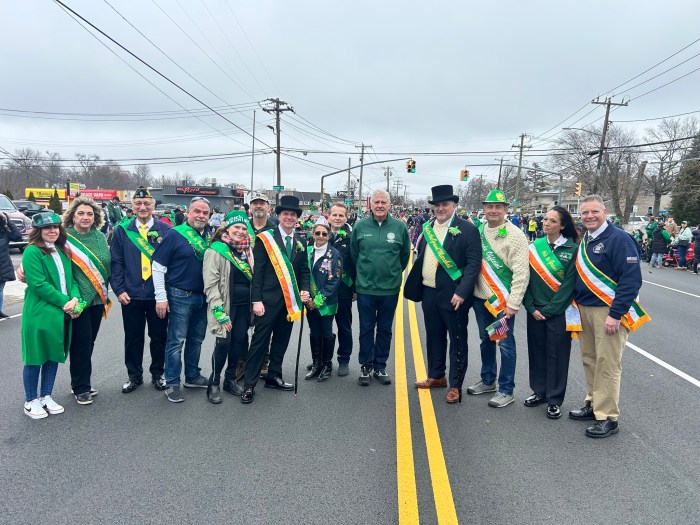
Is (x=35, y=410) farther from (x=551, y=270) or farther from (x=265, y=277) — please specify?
(x=551, y=270)

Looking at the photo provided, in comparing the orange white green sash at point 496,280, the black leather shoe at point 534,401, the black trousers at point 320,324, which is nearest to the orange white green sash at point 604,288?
the orange white green sash at point 496,280

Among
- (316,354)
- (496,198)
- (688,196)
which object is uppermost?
(688,196)

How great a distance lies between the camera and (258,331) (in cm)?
477

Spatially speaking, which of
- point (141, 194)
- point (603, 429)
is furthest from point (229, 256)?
point (603, 429)

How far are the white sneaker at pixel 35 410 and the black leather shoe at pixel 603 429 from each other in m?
4.75

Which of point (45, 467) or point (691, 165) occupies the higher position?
point (691, 165)

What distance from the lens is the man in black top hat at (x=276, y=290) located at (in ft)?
15.3

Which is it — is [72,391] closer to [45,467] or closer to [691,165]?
[45,467]

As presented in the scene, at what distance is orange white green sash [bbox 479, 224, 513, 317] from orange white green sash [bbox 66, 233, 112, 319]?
3.76 meters

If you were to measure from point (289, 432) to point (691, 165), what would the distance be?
4367 centimetres

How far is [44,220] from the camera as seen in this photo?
4137 millimetres

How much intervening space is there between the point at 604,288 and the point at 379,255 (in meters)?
2.16

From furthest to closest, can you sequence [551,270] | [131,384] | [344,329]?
[344,329], [131,384], [551,270]

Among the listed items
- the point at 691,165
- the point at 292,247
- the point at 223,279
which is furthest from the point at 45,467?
the point at 691,165
